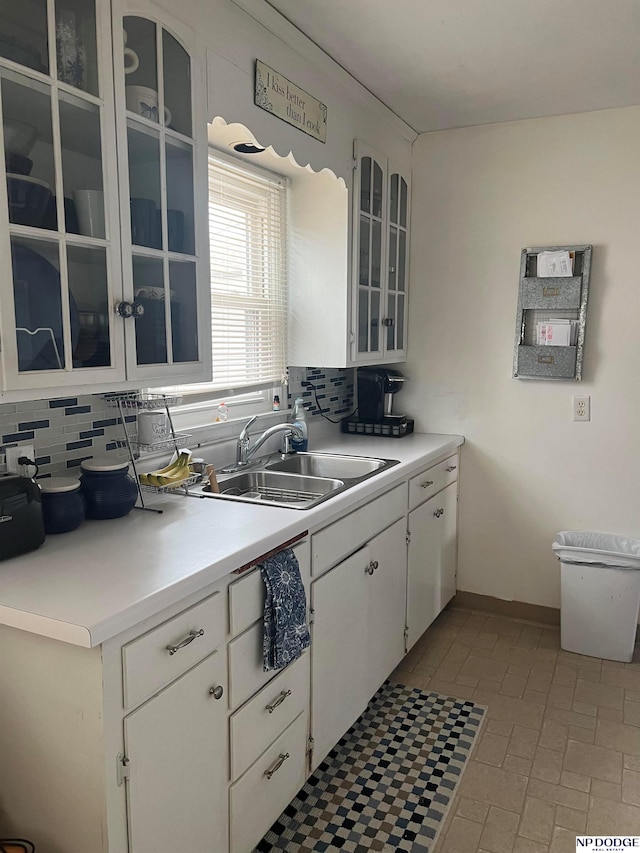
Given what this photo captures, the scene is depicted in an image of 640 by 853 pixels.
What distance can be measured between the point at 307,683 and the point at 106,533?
0.75m

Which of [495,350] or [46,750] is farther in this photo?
[495,350]

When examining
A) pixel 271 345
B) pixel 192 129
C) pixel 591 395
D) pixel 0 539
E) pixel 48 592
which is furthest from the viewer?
pixel 591 395

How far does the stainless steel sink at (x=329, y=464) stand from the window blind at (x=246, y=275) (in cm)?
37

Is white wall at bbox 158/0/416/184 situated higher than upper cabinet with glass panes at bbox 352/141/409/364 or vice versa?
white wall at bbox 158/0/416/184

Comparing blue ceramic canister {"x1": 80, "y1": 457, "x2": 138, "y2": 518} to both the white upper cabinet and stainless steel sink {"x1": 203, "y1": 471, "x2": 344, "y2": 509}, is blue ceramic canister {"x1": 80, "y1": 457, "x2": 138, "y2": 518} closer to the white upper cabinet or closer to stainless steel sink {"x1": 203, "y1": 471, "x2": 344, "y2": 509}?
the white upper cabinet

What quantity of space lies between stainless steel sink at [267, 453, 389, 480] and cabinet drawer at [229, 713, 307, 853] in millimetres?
1034

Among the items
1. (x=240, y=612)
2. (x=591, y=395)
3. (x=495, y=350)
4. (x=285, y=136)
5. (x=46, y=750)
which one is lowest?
(x=46, y=750)

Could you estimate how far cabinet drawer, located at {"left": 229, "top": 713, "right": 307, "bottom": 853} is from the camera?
1649 mm

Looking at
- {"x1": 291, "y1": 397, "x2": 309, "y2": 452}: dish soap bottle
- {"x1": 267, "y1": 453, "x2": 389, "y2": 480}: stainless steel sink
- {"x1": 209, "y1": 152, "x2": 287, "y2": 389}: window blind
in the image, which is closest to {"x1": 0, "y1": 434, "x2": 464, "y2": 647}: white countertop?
{"x1": 267, "y1": 453, "x2": 389, "y2": 480}: stainless steel sink

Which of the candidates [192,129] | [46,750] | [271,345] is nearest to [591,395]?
[271,345]

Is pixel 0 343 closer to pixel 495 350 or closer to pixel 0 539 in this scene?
pixel 0 539

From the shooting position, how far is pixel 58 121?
1.44 meters

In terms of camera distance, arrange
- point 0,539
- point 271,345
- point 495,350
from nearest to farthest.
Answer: point 0,539
point 271,345
point 495,350

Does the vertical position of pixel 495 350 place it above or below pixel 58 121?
below
